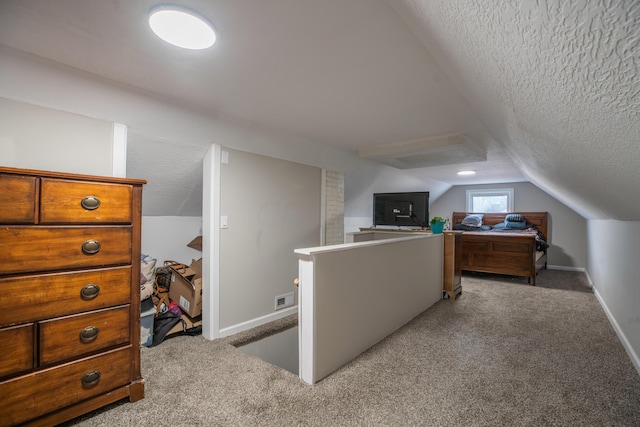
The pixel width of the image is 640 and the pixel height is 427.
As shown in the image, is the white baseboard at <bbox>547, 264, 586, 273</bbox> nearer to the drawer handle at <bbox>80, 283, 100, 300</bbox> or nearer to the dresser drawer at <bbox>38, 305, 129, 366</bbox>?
the dresser drawer at <bbox>38, 305, 129, 366</bbox>

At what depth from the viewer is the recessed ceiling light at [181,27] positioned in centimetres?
A: 125

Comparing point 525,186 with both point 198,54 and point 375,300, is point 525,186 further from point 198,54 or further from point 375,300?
point 198,54

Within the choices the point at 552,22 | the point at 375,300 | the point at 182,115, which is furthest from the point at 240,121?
the point at 552,22

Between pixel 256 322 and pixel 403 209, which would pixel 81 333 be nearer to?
pixel 256 322

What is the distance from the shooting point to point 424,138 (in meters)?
3.36

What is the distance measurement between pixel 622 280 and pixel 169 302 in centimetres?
440

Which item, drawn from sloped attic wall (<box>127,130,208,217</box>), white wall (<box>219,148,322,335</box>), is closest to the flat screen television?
white wall (<box>219,148,322,335</box>)

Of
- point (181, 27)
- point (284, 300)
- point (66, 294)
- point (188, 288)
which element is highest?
point (181, 27)

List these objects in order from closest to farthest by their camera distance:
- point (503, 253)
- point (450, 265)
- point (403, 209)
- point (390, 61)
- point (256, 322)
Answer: point (390, 61) < point (256, 322) < point (450, 265) < point (403, 209) < point (503, 253)

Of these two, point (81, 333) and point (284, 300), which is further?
point (284, 300)

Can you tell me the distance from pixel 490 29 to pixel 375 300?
215cm

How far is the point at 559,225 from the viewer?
630 centimetres

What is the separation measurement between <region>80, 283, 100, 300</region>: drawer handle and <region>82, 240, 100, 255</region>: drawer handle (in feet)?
0.58

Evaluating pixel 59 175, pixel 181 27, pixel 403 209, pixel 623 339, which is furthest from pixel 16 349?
pixel 623 339
